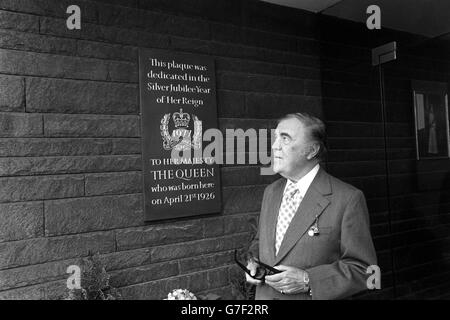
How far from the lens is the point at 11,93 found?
78.8 inches

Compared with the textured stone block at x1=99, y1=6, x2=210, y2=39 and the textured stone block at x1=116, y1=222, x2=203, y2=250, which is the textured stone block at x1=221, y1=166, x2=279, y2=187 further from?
the textured stone block at x1=99, y1=6, x2=210, y2=39

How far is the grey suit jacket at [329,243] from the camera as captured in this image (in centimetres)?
172

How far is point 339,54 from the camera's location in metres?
2.99

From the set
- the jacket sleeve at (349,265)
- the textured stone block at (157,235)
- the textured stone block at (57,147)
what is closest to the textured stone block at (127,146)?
the textured stone block at (57,147)

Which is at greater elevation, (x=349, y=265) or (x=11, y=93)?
(x=11, y=93)

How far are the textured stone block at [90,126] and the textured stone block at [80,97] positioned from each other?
0.04 m

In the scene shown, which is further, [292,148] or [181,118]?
[181,118]

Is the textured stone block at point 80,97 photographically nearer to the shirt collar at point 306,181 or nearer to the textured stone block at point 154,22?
the textured stone block at point 154,22

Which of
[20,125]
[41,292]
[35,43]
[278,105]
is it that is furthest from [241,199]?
[35,43]

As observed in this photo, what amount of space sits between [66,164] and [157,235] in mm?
698

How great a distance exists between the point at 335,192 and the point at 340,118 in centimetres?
136

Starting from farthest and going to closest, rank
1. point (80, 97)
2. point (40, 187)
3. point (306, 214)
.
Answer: point (80, 97), point (40, 187), point (306, 214)

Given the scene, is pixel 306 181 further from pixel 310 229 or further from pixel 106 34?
pixel 106 34

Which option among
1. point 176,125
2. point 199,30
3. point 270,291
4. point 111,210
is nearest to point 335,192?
point 270,291
